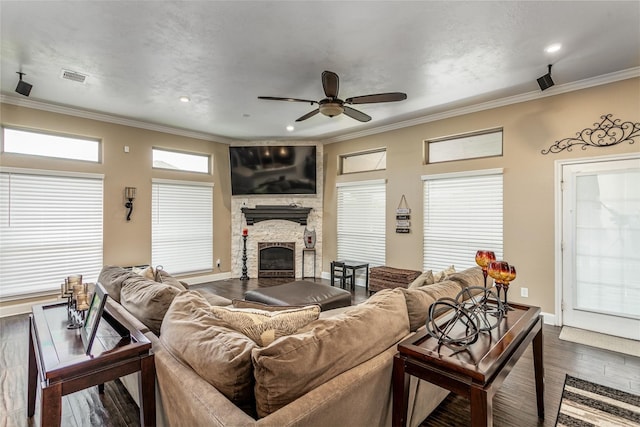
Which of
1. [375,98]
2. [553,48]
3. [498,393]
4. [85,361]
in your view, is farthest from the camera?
[375,98]

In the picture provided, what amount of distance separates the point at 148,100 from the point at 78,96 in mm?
903

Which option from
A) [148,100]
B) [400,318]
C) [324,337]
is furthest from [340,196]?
[324,337]

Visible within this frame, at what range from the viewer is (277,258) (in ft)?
22.2

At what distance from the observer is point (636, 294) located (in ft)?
11.3

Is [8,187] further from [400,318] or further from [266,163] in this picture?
[400,318]

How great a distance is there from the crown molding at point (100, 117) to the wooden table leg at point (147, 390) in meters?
4.88

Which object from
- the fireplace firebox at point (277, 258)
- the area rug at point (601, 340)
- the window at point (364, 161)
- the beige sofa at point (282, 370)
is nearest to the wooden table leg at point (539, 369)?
the beige sofa at point (282, 370)

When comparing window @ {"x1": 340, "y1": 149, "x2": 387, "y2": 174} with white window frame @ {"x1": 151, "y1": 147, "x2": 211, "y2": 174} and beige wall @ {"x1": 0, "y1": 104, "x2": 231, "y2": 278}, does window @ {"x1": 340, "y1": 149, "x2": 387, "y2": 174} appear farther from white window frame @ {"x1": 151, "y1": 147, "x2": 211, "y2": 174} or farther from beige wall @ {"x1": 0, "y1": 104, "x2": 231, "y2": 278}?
beige wall @ {"x1": 0, "y1": 104, "x2": 231, "y2": 278}

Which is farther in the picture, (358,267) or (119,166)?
(358,267)

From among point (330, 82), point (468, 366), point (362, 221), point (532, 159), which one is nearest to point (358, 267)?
point (362, 221)

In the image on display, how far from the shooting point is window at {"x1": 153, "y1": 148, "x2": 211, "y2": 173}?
578 cm

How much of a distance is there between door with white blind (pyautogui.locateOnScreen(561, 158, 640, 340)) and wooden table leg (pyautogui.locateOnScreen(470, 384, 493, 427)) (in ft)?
11.7

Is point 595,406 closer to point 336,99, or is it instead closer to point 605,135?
point 605,135

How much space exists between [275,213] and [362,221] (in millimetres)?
1940
